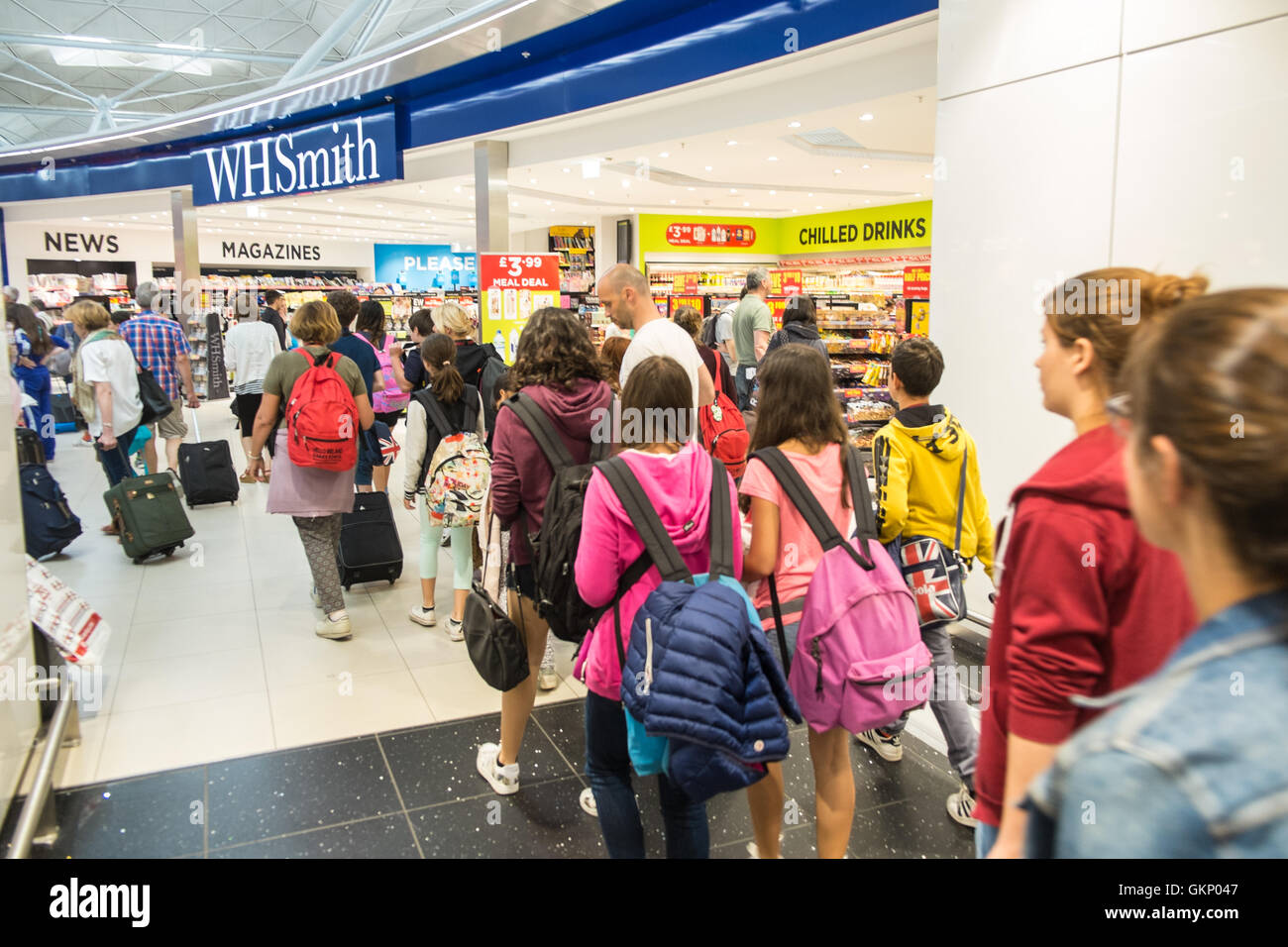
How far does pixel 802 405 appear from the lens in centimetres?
214

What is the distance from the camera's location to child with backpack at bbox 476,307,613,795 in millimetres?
2580

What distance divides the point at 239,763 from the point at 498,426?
157 centimetres

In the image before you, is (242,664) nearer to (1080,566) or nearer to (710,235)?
(1080,566)

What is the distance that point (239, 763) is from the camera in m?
3.02

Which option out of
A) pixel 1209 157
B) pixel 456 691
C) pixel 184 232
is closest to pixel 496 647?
pixel 456 691

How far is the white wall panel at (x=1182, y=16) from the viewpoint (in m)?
2.74

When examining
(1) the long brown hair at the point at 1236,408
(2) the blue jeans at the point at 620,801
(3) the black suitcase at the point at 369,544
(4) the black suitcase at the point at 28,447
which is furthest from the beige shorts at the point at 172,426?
(1) the long brown hair at the point at 1236,408

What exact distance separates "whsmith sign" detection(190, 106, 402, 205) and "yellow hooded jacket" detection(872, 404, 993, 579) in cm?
549

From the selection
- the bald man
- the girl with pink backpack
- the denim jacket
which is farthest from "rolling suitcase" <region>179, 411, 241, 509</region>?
the denim jacket

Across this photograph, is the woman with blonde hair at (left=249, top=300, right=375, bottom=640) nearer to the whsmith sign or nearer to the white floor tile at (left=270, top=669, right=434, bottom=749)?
the white floor tile at (left=270, top=669, right=434, bottom=749)

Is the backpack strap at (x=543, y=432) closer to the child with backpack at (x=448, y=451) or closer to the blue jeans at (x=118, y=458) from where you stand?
the child with backpack at (x=448, y=451)

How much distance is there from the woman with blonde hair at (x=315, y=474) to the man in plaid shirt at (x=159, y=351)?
2.99m
